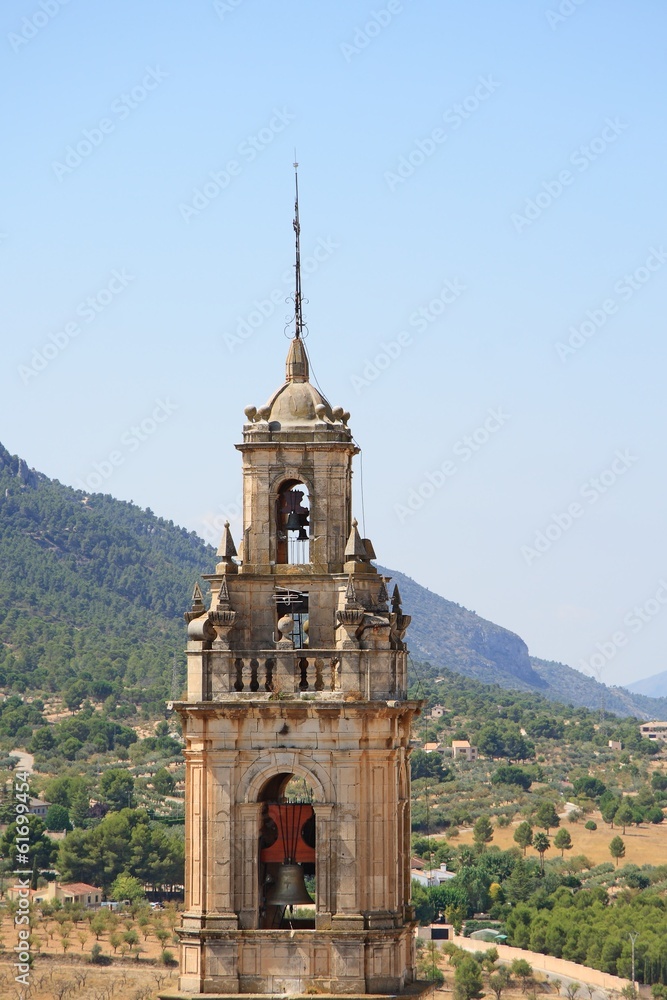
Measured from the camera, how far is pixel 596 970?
407 feet

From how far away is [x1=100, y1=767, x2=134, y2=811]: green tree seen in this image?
548 feet

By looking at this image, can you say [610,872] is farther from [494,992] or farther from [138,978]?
[138,978]

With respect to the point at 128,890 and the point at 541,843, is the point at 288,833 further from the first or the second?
the point at 541,843

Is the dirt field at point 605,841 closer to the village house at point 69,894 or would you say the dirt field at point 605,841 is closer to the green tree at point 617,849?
the green tree at point 617,849

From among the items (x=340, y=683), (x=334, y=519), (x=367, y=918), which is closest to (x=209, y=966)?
(x=367, y=918)

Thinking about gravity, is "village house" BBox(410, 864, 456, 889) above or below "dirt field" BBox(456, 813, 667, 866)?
below

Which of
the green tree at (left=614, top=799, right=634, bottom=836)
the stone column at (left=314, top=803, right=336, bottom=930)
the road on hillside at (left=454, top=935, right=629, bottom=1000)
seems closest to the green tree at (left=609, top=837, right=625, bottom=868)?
the green tree at (left=614, top=799, right=634, bottom=836)

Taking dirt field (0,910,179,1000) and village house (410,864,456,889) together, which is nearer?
dirt field (0,910,179,1000)

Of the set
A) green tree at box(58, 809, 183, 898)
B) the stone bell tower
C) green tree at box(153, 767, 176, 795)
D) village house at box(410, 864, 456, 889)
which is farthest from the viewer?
green tree at box(153, 767, 176, 795)

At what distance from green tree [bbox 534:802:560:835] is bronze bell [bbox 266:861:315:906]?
154446 millimetres

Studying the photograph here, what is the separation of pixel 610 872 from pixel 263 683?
13429 centimetres

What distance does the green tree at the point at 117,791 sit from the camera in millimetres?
167000

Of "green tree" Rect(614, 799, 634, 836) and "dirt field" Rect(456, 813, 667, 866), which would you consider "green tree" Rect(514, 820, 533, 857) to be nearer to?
"dirt field" Rect(456, 813, 667, 866)

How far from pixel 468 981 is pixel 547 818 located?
62.4m
